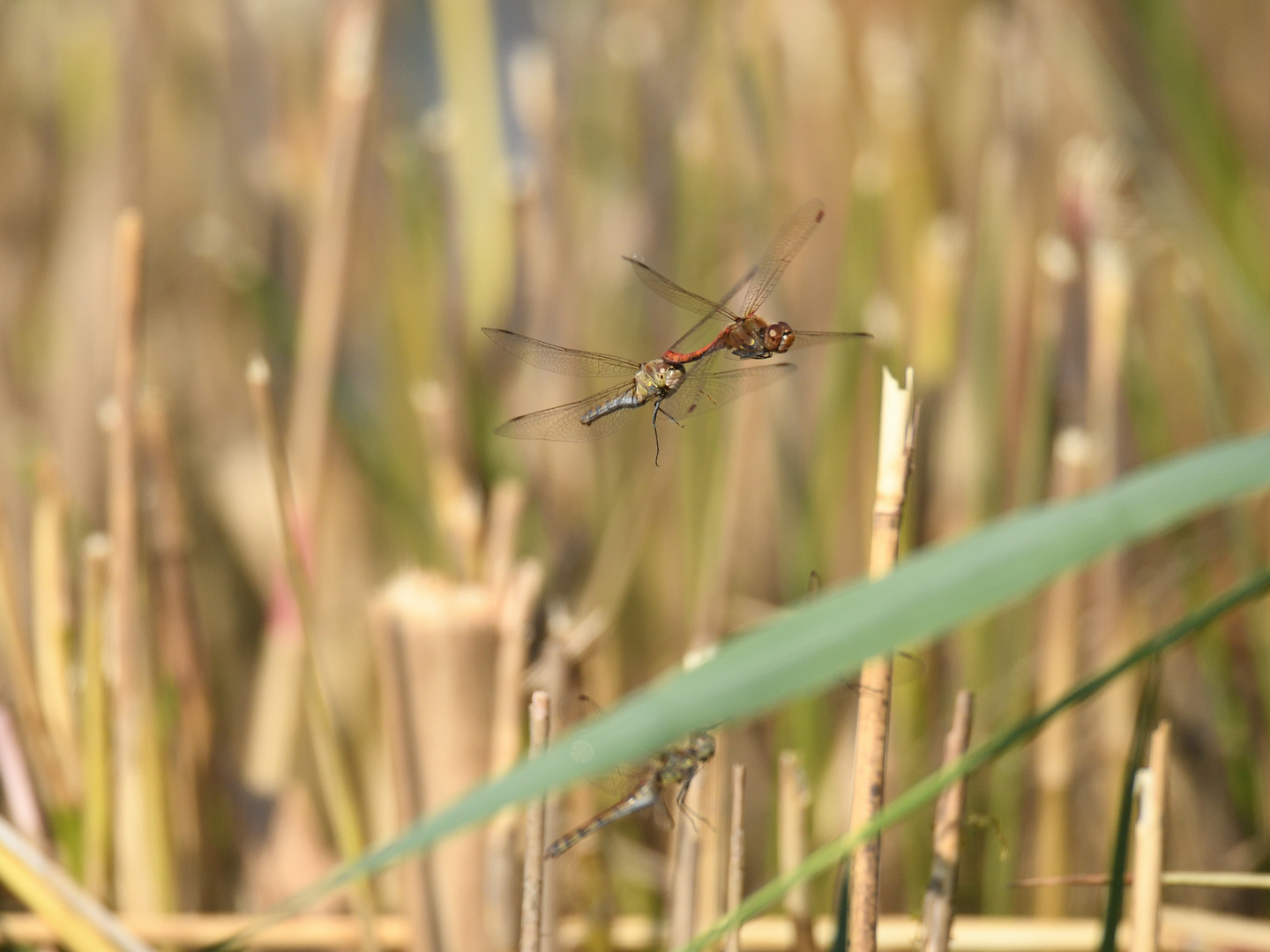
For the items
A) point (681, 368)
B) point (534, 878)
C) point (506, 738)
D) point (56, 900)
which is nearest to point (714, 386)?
point (681, 368)

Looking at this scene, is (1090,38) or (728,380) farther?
(1090,38)

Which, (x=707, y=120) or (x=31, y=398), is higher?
(x=707, y=120)

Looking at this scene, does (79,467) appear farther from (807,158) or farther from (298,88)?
(807,158)

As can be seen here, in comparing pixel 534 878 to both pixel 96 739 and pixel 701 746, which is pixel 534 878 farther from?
pixel 96 739

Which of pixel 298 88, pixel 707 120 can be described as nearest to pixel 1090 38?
pixel 707 120

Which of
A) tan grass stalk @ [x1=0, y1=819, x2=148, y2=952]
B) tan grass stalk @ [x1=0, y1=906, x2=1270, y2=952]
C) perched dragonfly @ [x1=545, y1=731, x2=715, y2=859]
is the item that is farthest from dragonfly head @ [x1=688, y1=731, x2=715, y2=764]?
tan grass stalk @ [x1=0, y1=819, x2=148, y2=952]

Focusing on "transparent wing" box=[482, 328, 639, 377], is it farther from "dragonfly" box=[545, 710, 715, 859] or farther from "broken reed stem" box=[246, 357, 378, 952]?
"dragonfly" box=[545, 710, 715, 859]
